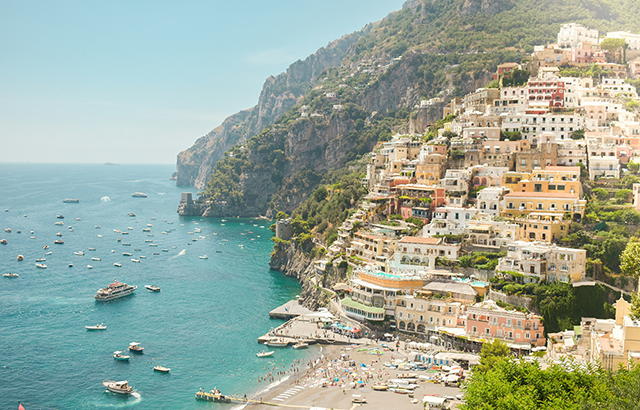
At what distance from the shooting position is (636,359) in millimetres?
27453

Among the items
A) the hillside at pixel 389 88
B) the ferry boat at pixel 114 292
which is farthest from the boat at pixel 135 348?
the hillside at pixel 389 88

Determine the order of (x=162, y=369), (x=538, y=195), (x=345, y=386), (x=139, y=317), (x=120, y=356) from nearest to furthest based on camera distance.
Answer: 1. (x=345, y=386)
2. (x=162, y=369)
3. (x=120, y=356)
4. (x=538, y=195)
5. (x=139, y=317)

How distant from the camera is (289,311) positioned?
68.0m

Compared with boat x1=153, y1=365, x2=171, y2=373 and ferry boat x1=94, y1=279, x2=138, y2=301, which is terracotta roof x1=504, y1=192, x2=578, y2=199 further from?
ferry boat x1=94, y1=279, x2=138, y2=301

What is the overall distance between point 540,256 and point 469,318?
913 centimetres

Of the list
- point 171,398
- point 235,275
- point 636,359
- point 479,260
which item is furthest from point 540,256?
point 235,275

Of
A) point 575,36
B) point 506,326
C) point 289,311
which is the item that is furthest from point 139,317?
point 575,36

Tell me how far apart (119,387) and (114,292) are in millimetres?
29644

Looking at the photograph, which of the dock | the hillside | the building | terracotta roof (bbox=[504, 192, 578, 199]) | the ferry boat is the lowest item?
the dock

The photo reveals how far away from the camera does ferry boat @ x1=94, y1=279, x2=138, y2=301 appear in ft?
236

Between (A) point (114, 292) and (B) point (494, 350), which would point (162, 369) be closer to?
(A) point (114, 292)

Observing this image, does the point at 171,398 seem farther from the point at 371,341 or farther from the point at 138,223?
the point at 138,223

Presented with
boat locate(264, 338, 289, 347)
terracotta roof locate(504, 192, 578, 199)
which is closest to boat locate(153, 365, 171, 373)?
boat locate(264, 338, 289, 347)

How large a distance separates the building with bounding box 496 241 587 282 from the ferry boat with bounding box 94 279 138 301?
51249 millimetres
